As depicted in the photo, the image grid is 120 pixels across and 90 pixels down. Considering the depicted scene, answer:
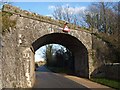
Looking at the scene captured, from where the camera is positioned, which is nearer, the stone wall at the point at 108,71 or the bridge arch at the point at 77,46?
the stone wall at the point at 108,71

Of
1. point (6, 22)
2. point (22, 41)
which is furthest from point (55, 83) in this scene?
point (6, 22)

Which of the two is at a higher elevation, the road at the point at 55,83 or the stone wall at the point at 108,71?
the stone wall at the point at 108,71

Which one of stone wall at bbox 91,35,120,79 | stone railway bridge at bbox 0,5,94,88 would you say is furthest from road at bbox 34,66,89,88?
stone wall at bbox 91,35,120,79

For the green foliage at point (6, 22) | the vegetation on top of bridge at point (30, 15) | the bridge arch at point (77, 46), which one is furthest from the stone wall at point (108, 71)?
the green foliage at point (6, 22)

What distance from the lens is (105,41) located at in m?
28.5

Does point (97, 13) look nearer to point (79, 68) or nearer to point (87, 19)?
point (87, 19)

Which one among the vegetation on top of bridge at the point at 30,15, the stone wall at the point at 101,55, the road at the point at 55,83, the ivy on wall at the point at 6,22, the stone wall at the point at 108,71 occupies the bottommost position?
the road at the point at 55,83

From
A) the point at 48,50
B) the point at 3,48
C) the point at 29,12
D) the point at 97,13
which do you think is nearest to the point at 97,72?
the point at 29,12

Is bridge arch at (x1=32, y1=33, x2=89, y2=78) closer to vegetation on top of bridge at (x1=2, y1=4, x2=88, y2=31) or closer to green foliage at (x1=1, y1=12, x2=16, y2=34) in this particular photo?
vegetation on top of bridge at (x1=2, y1=4, x2=88, y2=31)

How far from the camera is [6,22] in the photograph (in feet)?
65.6

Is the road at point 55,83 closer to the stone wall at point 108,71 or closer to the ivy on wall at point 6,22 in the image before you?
the stone wall at point 108,71

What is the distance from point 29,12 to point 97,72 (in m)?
9.60

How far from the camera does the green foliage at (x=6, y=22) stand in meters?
19.8

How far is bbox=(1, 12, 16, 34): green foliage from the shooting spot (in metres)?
19.8
